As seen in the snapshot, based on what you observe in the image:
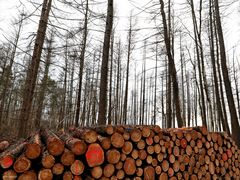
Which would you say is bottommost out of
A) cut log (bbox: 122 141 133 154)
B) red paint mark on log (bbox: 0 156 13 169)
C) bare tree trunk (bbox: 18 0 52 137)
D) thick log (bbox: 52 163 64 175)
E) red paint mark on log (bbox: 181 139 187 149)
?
thick log (bbox: 52 163 64 175)

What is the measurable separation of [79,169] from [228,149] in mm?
4148

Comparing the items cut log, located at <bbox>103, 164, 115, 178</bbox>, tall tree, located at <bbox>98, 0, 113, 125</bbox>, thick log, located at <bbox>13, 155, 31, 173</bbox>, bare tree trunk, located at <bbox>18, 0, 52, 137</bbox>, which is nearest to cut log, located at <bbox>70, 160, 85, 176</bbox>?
cut log, located at <bbox>103, 164, 115, 178</bbox>

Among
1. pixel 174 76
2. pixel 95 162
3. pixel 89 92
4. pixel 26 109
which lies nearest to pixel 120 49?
pixel 89 92

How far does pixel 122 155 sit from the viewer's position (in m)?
3.79

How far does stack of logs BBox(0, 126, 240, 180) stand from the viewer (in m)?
3.00

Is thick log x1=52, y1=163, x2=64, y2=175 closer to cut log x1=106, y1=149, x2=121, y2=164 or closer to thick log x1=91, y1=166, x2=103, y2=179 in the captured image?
thick log x1=91, y1=166, x2=103, y2=179

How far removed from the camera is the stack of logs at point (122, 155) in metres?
3.00

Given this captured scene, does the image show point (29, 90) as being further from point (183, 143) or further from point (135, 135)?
point (183, 143)

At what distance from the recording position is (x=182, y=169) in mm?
4715

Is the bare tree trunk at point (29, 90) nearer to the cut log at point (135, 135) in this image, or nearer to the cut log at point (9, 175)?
the cut log at point (135, 135)

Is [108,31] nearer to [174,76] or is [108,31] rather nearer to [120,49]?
[174,76]

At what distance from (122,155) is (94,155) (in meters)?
0.58

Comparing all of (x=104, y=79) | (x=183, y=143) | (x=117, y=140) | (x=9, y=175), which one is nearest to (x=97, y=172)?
(x=117, y=140)

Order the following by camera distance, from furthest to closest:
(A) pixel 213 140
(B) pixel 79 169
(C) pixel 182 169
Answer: (A) pixel 213 140
(C) pixel 182 169
(B) pixel 79 169
